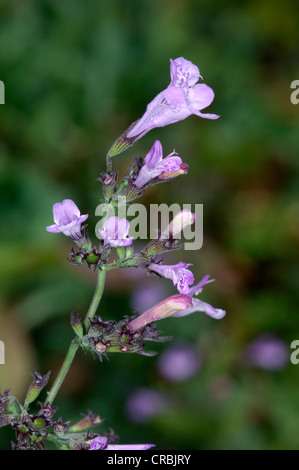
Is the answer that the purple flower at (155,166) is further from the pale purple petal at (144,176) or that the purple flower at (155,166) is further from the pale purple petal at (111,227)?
the pale purple petal at (111,227)

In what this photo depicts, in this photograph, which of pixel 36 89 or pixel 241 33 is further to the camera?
pixel 241 33

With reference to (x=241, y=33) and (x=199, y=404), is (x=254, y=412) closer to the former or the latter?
(x=199, y=404)

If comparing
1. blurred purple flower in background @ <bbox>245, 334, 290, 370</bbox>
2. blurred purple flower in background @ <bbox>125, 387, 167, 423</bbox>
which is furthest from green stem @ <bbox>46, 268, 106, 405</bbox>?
blurred purple flower in background @ <bbox>245, 334, 290, 370</bbox>

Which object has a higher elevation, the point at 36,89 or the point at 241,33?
the point at 241,33

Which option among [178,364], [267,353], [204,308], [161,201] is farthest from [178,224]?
[161,201]
